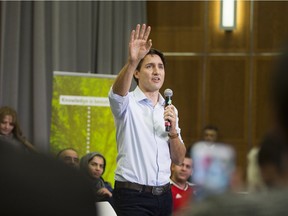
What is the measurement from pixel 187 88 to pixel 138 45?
18.0 ft

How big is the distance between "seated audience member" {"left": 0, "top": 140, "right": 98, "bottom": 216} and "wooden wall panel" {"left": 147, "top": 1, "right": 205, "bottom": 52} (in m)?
8.79

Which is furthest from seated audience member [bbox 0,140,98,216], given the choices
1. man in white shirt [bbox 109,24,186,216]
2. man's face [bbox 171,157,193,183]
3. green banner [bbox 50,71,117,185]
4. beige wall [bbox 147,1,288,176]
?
beige wall [bbox 147,1,288,176]

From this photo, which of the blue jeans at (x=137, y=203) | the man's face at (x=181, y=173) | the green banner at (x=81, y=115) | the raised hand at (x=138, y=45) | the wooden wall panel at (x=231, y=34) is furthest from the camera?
the wooden wall panel at (x=231, y=34)

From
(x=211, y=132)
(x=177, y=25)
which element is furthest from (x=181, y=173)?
(x=177, y=25)

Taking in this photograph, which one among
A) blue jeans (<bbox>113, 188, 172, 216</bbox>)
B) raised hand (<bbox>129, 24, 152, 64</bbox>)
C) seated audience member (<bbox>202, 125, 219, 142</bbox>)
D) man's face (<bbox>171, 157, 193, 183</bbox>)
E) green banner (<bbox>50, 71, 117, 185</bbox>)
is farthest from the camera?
seated audience member (<bbox>202, 125, 219, 142</bbox>)

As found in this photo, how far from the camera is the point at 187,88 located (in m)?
9.45

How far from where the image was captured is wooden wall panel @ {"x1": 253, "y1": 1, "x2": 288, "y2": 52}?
927cm

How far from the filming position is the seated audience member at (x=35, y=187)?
641 millimetres

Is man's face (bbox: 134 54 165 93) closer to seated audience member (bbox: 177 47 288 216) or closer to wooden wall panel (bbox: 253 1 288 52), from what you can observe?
seated audience member (bbox: 177 47 288 216)

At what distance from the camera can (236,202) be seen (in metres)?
0.70

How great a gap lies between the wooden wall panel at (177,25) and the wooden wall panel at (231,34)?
142mm

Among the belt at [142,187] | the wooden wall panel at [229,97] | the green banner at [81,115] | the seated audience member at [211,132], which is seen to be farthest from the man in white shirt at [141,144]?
the wooden wall panel at [229,97]

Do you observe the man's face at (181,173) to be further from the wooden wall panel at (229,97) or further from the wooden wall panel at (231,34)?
the wooden wall panel at (231,34)

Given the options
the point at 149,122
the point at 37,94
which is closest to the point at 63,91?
the point at 37,94
